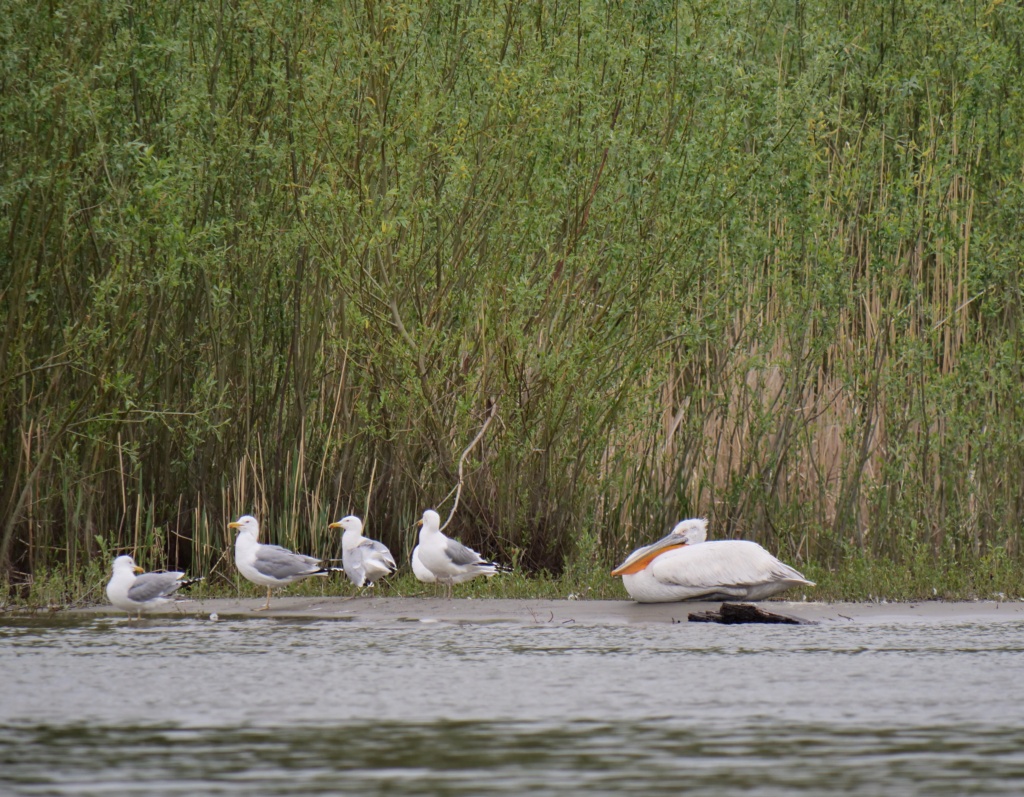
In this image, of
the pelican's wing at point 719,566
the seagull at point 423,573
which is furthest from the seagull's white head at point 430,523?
the pelican's wing at point 719,566

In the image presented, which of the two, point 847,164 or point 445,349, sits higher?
point 847,164

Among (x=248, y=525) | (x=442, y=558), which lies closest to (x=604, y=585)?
(x=442, y=558)

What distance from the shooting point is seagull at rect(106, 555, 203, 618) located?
10.3 m

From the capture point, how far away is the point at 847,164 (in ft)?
42.2

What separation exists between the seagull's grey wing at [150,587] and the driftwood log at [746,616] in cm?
313

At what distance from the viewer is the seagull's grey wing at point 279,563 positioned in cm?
1084

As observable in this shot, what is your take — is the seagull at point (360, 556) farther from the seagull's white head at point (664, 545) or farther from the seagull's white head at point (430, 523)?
the seagull's white head at point (664, 545)

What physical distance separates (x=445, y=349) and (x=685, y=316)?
1843mm

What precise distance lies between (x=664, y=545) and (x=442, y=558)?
133 cm

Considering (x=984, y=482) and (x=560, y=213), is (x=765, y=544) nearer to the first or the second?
(x=984, y=482)

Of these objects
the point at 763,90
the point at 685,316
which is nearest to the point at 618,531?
the point at 685,316

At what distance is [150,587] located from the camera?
10.4 meters

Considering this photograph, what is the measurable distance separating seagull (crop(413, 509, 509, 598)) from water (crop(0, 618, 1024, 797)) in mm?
1045

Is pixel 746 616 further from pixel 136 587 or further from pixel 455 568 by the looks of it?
pixel 136 587
